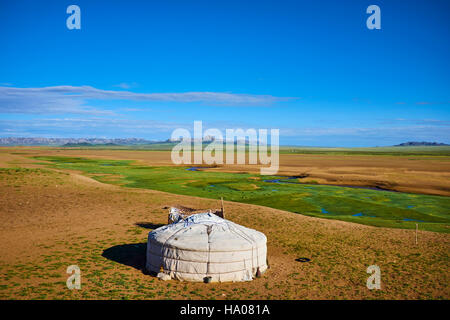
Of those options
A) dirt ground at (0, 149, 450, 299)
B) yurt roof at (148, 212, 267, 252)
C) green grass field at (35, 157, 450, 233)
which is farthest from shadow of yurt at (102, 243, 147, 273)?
green grass field at (35, 157, 450, 233)

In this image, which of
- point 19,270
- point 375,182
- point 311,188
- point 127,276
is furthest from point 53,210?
point 375,182

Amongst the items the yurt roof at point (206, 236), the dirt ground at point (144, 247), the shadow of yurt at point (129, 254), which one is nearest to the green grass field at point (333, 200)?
the dirt ground at point (144, 247)

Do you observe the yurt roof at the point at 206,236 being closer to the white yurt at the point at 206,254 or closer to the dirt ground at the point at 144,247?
the white yurt at the point at 206,254

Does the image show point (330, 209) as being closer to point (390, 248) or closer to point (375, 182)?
point (390, 248)

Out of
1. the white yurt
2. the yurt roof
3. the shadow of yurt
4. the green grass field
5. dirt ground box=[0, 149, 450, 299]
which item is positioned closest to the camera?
dirt ground box=[0, 149, 450, 299]

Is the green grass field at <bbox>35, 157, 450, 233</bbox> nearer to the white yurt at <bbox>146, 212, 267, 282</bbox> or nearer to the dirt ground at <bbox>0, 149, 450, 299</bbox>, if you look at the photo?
the dirt ground at <bbox>0, 149, 450, 299</bbox>
